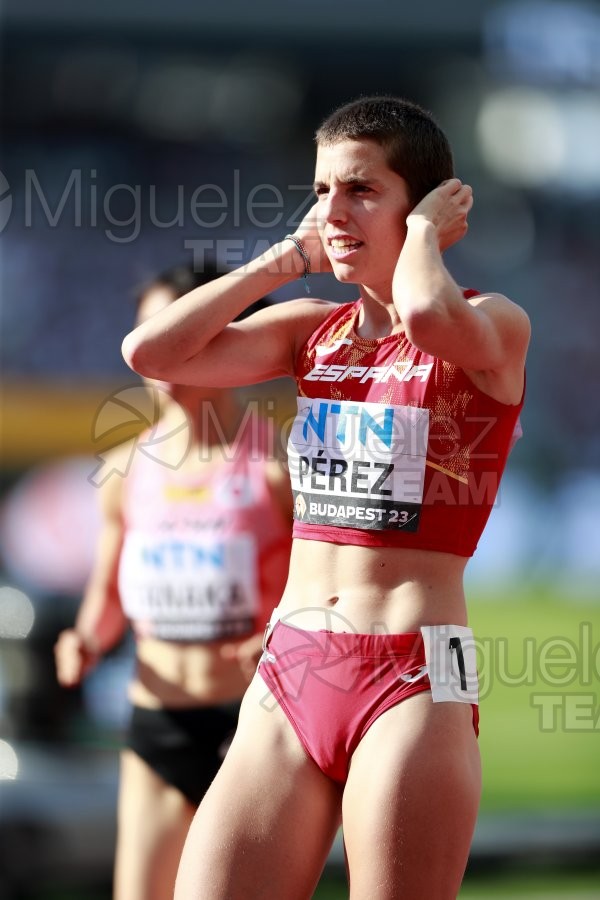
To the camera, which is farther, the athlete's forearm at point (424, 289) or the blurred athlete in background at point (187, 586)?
the blurred athlete in background at point (187, 586)

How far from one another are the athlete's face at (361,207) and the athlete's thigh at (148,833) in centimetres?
184

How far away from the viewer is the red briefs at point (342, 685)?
2242 mm

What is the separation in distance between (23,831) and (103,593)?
2.39m

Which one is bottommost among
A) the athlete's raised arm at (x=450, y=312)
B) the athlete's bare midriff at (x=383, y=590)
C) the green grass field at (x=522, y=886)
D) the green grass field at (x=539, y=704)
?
the green grass field at (x=522, y=886)

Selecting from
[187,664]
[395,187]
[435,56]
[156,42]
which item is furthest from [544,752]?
[156,42]

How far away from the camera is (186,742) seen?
11.9 ft

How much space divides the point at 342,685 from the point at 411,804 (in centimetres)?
26

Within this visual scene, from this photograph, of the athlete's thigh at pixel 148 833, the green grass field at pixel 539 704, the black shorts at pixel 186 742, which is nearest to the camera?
the athlete's thigh at pixel 148 833

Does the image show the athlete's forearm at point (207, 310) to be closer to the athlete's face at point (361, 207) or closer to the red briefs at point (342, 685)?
the athlete's face at point (361, 207)

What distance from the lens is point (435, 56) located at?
10359 millimetres

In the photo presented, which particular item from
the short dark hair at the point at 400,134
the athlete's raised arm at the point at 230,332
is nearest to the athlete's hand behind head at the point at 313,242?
the athlete's raised arm at the point at 230,332

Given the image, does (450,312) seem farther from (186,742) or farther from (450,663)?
(186,742)

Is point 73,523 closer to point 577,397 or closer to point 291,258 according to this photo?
point 577,397

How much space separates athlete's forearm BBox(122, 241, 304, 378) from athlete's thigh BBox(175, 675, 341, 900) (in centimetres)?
77
